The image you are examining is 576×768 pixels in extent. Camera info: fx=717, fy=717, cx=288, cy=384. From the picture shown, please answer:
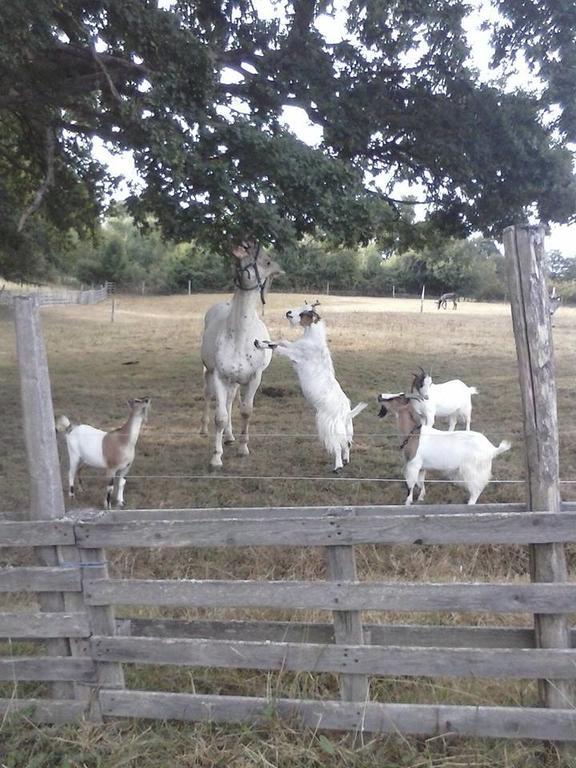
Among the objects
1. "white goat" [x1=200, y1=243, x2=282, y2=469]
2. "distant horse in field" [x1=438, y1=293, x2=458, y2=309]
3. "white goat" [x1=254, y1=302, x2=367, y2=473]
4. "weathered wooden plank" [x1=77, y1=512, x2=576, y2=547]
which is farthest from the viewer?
"distant horse in field" [x1=438, y1=293, x2=458, y2=309]

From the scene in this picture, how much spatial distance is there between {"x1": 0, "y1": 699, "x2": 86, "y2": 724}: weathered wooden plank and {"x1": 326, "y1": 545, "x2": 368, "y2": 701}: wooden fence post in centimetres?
135

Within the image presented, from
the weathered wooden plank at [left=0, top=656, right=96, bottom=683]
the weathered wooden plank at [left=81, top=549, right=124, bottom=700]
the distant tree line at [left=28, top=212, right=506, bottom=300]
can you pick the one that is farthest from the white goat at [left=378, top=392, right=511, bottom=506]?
the distant tree line at [left=28, top=212, right=506, bottom=300]

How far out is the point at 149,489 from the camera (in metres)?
7.80

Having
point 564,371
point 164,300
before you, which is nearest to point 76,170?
point 564,371

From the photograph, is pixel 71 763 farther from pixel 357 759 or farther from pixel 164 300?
pixel 164 300

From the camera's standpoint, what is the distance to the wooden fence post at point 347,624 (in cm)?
338

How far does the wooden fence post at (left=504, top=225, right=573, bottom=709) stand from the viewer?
3.30 metres

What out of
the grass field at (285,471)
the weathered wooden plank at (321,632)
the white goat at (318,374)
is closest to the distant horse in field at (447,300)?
the grass field at (285,471)

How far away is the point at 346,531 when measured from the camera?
3312 millimetres

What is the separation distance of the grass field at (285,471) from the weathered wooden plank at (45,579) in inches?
28.0

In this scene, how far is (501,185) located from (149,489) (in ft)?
21.3

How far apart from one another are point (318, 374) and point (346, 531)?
177 inches

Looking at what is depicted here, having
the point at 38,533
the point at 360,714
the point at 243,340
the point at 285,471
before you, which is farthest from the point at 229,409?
the point at 360,714

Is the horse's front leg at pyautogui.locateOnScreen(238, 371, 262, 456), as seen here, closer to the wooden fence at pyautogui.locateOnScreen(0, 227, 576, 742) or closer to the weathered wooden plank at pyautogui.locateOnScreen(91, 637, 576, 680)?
the wooden fence at pyautogui.locateOnScreen(0, 227, 576, 742)
